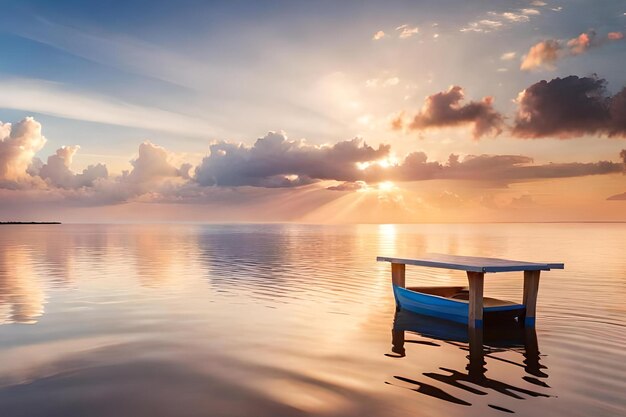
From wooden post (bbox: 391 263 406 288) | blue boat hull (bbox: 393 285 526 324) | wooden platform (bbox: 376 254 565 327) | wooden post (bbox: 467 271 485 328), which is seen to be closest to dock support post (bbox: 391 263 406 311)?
wooden post (bbox: 391 263 406 288)

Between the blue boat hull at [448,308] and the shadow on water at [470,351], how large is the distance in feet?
1.13

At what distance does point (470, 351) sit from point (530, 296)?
19.1ft

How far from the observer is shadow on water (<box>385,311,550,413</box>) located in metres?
12.7

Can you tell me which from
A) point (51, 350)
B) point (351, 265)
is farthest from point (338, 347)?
point (351, 265)

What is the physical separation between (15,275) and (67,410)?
34.5 meters

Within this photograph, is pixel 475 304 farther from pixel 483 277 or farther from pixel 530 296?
pixel 530 296

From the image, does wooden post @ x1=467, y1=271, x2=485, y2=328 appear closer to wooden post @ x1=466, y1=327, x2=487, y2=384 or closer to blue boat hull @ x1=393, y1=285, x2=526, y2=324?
wooden post @ x1=466, y1=327, x2=487, y2=384

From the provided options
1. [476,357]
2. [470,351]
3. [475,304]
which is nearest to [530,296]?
[475,304]

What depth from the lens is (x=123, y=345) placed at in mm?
17188

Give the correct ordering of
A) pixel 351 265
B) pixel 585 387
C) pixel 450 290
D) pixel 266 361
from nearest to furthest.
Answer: pixel 585 387 → pixel 266 361 → pixel 450 290 → pixel 351 265

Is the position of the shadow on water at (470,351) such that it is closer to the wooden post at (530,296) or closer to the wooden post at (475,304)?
the wooden post at (475,304)

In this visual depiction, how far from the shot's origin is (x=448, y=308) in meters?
21.8

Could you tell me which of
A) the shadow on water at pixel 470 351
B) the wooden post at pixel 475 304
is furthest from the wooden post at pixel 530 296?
the wooden post at pixel 475 304

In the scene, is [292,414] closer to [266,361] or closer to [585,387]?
[266,361]
